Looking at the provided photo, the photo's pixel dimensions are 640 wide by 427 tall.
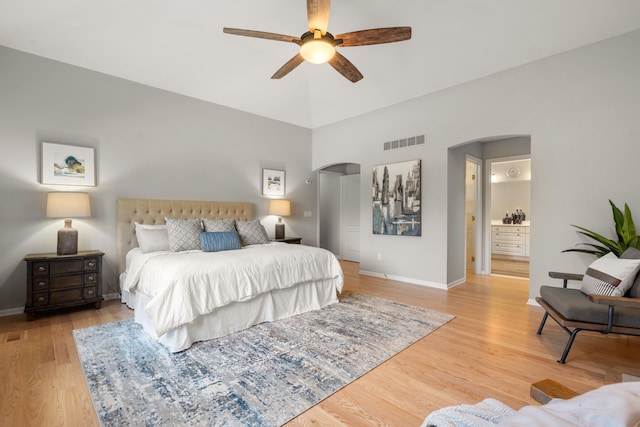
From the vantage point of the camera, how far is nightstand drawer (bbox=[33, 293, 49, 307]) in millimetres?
3328

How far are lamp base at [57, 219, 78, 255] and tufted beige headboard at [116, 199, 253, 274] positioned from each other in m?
0.55

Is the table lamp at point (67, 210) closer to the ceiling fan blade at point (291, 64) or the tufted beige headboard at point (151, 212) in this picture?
Answer: the tufted beige headboard at point (151, 212)

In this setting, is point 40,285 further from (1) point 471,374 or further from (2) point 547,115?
(2) point 547,115

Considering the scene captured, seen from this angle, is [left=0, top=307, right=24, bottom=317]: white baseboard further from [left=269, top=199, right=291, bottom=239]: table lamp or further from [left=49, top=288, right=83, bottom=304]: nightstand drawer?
[left=269, top=199, right=291, bottom=239]: table lamp

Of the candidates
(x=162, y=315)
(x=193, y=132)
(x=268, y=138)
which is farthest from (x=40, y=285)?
(x=268, y=138)

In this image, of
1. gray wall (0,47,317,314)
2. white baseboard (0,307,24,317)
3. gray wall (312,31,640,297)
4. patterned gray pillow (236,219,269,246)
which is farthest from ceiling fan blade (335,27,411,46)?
white baseboard (0,307,24,317)

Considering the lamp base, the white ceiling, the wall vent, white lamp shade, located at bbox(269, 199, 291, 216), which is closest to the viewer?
the white ceiling

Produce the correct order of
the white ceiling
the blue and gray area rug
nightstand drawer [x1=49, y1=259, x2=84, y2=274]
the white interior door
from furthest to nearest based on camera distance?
the white interior door, nightstand drawer [x1=49, y1=259, x2=84, y2=274], the white ceiling, the blue and gray area rug

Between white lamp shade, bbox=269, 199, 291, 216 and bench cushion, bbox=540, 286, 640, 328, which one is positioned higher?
white lamp shade, bbox=269, 199, 291, 216

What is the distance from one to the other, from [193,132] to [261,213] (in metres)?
1.90

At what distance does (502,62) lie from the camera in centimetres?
402

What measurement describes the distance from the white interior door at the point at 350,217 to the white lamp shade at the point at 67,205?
531cm

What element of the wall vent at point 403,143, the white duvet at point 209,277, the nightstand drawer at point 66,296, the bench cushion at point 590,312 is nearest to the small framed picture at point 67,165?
the nightstand drawer at point 66,296

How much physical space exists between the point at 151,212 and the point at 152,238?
0.74 metres
